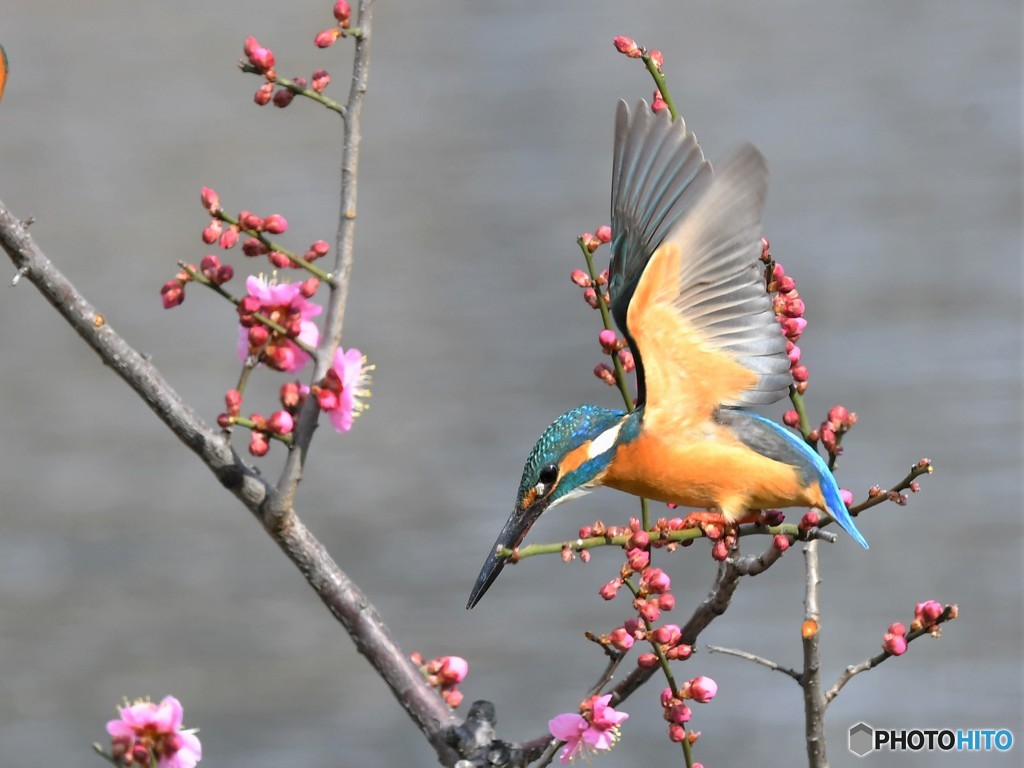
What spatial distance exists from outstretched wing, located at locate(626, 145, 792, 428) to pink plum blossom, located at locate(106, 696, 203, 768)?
1.08 ft

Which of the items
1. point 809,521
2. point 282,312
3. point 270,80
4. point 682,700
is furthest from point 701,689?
point 270,80

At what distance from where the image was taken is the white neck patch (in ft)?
2.57

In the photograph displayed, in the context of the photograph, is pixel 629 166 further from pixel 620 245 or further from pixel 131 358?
pixel 131 358

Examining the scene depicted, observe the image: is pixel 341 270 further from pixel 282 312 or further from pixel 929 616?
pixel 929 616

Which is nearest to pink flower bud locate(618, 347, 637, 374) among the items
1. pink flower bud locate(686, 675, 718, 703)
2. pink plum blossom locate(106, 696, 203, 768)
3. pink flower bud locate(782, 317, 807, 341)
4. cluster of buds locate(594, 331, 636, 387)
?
cluster of buds locate(594, 331, 636, 387)

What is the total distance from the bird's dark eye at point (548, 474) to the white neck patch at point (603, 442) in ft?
0.08

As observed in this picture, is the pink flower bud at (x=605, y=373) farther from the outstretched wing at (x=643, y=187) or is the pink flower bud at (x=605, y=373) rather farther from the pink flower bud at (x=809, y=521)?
the pink flower bud at (x=809, y=521)

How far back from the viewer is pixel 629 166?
762mm

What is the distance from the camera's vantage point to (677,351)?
0.79 metres

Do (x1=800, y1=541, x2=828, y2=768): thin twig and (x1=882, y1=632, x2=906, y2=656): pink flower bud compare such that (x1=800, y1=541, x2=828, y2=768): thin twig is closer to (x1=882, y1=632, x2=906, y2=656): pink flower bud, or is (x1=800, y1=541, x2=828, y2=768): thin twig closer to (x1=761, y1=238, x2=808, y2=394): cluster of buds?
(x1=882, y1=632, x2=906, y2=656): pink flower bud

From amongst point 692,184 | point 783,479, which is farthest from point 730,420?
point 692,184

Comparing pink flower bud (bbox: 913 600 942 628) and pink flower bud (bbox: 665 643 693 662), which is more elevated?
pink flower bud (bbox: 913 600 942 628)

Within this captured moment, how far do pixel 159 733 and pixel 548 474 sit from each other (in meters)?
0.27

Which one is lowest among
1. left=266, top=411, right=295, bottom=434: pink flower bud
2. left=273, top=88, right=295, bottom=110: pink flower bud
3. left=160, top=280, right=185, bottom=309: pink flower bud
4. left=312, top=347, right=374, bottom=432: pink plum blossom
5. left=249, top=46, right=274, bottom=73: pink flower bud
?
left=266, top=411, right=295, bottom=434: pink flower bud
